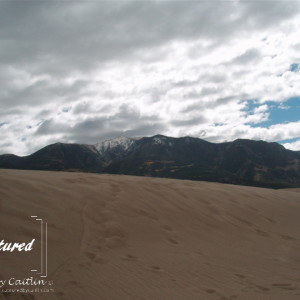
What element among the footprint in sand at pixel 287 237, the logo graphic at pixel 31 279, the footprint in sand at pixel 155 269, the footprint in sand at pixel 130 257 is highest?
the logo graphic at pixel 31 279

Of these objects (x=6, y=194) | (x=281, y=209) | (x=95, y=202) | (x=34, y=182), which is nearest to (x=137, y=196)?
(x=95, y=202)

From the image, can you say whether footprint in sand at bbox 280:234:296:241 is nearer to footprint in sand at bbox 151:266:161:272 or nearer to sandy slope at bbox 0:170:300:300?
sandy slope at bbox 0:170:300:300

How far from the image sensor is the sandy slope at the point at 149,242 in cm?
475

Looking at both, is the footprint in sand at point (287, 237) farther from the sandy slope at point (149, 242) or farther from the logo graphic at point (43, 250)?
the logo graphic at point (43, 250)

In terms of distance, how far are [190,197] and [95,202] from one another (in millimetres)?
3753

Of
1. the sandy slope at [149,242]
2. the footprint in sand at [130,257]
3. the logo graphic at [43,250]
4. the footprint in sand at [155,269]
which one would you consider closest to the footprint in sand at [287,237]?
the sandy slope at [149,242]

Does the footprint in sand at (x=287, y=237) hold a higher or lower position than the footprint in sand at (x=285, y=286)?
lower

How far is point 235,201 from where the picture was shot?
11703 millimetres

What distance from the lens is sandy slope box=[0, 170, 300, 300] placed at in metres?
4.75

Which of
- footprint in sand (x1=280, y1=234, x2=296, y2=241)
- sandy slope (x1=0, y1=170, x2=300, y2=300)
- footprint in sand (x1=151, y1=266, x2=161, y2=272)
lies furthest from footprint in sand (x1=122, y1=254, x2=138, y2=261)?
footprint in sand (x1=280, y1=234, x2=296, y2=241)

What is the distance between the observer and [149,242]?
271 inches

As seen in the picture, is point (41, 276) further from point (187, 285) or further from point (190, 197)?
point (190, 197)

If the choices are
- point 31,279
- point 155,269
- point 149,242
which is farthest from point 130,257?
point 31,279

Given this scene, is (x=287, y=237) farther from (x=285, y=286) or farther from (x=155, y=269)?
(x=155, y=269)
